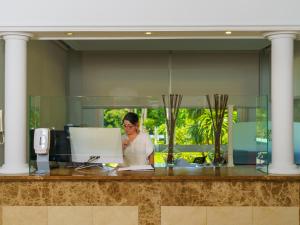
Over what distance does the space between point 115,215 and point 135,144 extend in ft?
2.26

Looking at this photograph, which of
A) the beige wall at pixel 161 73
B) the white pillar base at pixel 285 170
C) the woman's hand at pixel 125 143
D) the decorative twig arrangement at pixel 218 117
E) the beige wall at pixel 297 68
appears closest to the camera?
the white pillar base at pixel 285 170

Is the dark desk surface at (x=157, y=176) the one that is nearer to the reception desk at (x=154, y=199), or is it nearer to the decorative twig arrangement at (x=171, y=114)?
the reception desk at (x=154, y=199)

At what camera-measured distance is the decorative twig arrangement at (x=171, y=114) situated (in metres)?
4.55

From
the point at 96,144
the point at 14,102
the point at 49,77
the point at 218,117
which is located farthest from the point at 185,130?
the point at 49,77

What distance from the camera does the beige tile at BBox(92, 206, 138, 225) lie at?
434cm

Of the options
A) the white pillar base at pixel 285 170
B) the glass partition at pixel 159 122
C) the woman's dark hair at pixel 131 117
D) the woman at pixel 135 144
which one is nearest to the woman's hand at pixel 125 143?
the woman at pixel 135 144

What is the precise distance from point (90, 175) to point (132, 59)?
12.9 feet

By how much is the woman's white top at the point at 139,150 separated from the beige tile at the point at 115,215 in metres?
0.51

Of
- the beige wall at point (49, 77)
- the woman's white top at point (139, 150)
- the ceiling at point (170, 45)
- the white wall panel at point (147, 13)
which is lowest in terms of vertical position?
the woman's white top at point (139, 150)

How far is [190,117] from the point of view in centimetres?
450

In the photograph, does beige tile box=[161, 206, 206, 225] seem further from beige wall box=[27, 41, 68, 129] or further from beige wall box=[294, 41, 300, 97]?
beige wall box=[294, 41, 300, 97]

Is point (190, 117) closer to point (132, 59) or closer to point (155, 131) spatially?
point (155, 131)

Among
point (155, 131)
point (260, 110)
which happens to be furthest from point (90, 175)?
point (260, 110)

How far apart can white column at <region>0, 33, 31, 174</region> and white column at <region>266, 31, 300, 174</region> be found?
7.37ft
